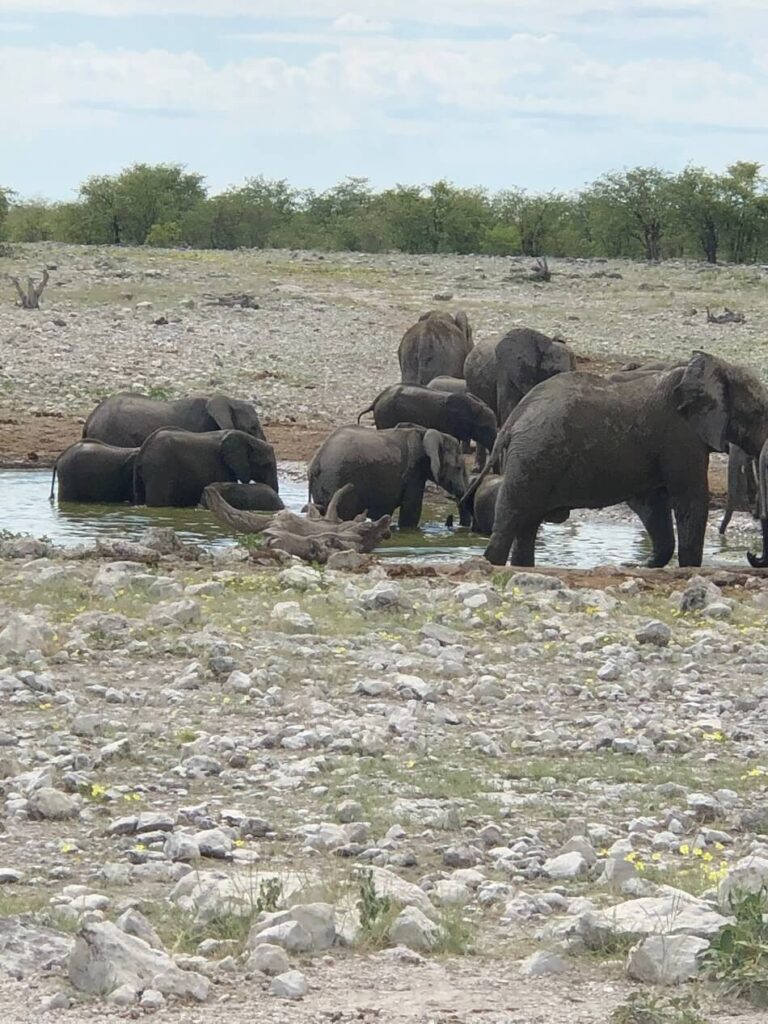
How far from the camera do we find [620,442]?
1377 centimetres

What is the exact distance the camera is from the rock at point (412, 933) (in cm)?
522

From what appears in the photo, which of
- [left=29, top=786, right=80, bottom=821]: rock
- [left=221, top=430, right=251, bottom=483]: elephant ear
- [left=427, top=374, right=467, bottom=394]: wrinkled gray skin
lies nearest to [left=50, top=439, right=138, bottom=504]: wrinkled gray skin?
[left=221, top=430, right=251, bottom=483]: elephant ear

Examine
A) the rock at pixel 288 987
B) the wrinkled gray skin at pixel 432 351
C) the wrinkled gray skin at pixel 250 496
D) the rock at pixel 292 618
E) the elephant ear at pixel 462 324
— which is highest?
the elephant ear at pixel 462 324

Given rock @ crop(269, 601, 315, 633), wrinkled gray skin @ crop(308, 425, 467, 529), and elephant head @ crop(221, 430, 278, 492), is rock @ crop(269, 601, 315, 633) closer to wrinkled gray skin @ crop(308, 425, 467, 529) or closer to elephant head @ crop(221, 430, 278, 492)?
wrinkled gray skin @ crop(308, 425, 467, 529)

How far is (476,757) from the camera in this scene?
24.7 feet

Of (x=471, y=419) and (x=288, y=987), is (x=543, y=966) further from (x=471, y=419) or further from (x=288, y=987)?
(x=471, y=419)

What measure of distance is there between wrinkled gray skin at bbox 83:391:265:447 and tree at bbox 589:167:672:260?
44926 millimetres

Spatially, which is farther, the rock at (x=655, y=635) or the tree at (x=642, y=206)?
the tree at (x=642, y=206)

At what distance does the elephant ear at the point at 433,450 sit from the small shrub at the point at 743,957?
1229 cm

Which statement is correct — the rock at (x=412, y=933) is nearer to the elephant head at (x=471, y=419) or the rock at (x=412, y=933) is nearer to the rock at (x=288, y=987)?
the rock at (x=288, y=987)

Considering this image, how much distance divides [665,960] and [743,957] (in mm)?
200

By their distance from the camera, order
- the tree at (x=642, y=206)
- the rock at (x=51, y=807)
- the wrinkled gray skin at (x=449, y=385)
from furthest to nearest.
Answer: the tree at (x=642, y=206)
the wrinkled gray skin at (x=449, y=385)
the rock at (x=51, y=807)

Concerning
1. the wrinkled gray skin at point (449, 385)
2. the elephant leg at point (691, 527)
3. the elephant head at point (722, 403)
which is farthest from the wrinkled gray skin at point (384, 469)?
the wrinkled gray skin at point (449, 385)

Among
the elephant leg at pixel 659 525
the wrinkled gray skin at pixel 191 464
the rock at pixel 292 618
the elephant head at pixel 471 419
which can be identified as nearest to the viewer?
the rock at pixel 292 618
